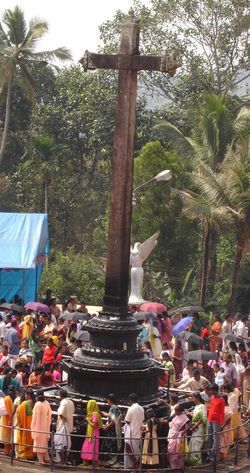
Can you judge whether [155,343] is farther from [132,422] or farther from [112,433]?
[132,422]

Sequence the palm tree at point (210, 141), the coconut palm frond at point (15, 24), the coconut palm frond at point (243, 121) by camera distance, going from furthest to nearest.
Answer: the coconut palm frond at point (15, 24), the coconut palm frond at point (243, 121), the palm tree at point (210, 141)

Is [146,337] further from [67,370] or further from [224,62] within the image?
[224,62]

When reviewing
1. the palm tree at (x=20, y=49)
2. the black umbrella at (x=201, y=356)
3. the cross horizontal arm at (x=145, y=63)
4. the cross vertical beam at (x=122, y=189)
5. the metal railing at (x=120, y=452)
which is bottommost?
the metal railing at (x=120, y=452)

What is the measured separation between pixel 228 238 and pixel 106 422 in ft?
66.6

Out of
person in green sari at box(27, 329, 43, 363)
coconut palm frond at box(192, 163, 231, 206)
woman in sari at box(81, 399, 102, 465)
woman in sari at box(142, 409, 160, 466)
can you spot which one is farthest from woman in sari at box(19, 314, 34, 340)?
coconut palm frond at box(192, 163, 231, 206)

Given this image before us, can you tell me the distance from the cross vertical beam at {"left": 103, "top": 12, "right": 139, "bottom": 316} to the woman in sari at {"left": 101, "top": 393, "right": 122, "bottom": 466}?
190cm

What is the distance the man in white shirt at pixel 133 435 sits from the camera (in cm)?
1372

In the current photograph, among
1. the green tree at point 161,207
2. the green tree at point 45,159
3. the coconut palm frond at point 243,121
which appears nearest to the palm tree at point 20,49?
the green tree at point 45,159

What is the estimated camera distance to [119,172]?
50.5ft

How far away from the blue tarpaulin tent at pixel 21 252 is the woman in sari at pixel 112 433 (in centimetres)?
1104

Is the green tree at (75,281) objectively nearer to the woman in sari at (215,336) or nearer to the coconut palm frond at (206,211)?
the coconut palm frond at (206,211)

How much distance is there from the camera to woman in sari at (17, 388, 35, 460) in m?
14.3

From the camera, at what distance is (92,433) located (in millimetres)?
13945

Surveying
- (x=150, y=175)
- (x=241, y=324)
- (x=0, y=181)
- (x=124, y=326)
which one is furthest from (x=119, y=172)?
(x=0, y=181)
